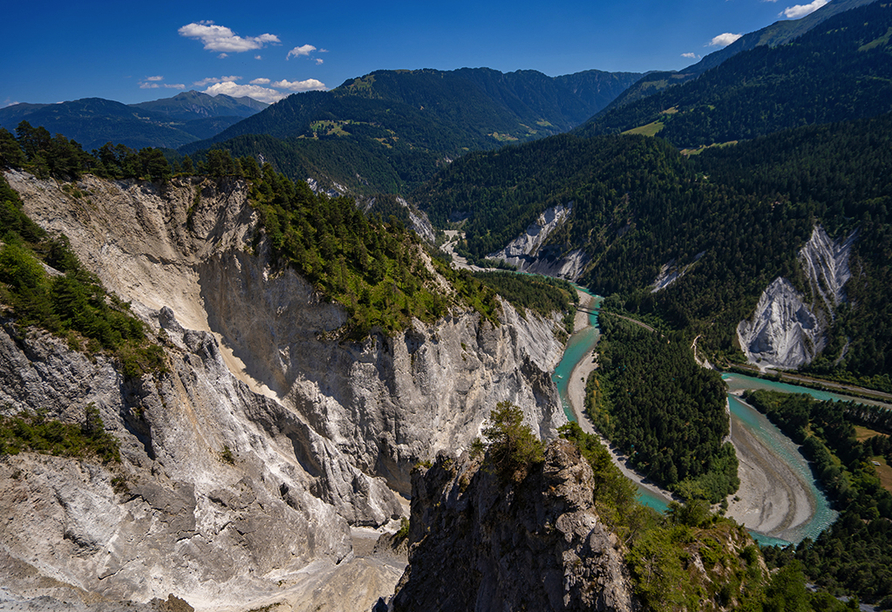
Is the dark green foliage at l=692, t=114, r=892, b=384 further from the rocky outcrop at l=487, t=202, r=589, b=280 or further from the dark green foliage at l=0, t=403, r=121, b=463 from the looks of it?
the dark green foliage at l=0, t=403, r=121, b=463

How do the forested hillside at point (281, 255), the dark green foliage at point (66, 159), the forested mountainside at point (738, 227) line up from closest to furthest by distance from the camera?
the forested hillside at point (281, 255) → the dark green foliage at point (66, 159) → the forested mountainside at point (738, 227)

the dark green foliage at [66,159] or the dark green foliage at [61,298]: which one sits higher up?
the dark green foliage at [66,159]

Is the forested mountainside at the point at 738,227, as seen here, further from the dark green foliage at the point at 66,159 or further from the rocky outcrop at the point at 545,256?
the dark green foliage at the point at 66,159

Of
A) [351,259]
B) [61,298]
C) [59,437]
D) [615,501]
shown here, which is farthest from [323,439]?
[615,501]

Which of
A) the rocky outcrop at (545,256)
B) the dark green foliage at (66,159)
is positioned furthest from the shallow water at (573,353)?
the dark green foliage at (66,159)

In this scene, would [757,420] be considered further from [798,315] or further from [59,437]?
[59,437]

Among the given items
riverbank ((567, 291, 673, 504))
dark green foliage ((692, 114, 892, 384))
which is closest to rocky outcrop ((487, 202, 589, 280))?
riverbank ((567, 291, 673, 504))
